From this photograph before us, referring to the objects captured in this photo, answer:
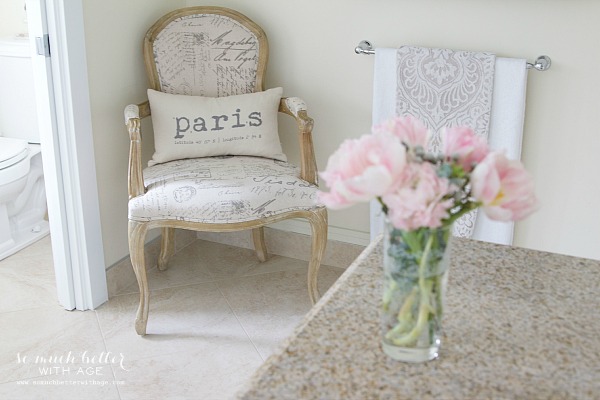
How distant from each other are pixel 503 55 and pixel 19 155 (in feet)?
6.58

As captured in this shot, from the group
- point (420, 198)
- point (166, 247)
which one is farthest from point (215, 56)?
point (420, 198)

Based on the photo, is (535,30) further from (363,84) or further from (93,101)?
(93,101)

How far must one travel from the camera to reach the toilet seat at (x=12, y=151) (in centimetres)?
305

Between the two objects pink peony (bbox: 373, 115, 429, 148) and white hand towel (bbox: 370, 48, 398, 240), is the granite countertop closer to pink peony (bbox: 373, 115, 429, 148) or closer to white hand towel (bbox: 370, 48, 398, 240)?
pink peony (bbox: 373, 115, 429, 148)

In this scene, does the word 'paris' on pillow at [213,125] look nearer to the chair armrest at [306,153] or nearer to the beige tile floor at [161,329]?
the chair armrest at [306,153]

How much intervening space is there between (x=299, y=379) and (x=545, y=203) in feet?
6.14

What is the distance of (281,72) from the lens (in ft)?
9.59

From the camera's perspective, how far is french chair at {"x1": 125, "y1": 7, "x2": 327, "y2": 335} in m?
2.38

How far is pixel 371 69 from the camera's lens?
276 cm

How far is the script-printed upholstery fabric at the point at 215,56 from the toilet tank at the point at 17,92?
916 millimetres

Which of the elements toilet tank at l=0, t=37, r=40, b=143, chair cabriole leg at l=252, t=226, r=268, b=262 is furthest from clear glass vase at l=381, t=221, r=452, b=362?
toilet tank at l=0, t=37, r=40, b=143

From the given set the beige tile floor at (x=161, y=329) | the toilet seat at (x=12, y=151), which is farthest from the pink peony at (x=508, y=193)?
the toilet seat at (x=12, y=151)

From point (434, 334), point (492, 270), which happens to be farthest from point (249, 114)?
point (434, 334)

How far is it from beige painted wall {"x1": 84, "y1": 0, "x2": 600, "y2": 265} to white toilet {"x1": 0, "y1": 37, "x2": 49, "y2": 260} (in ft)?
2.08
